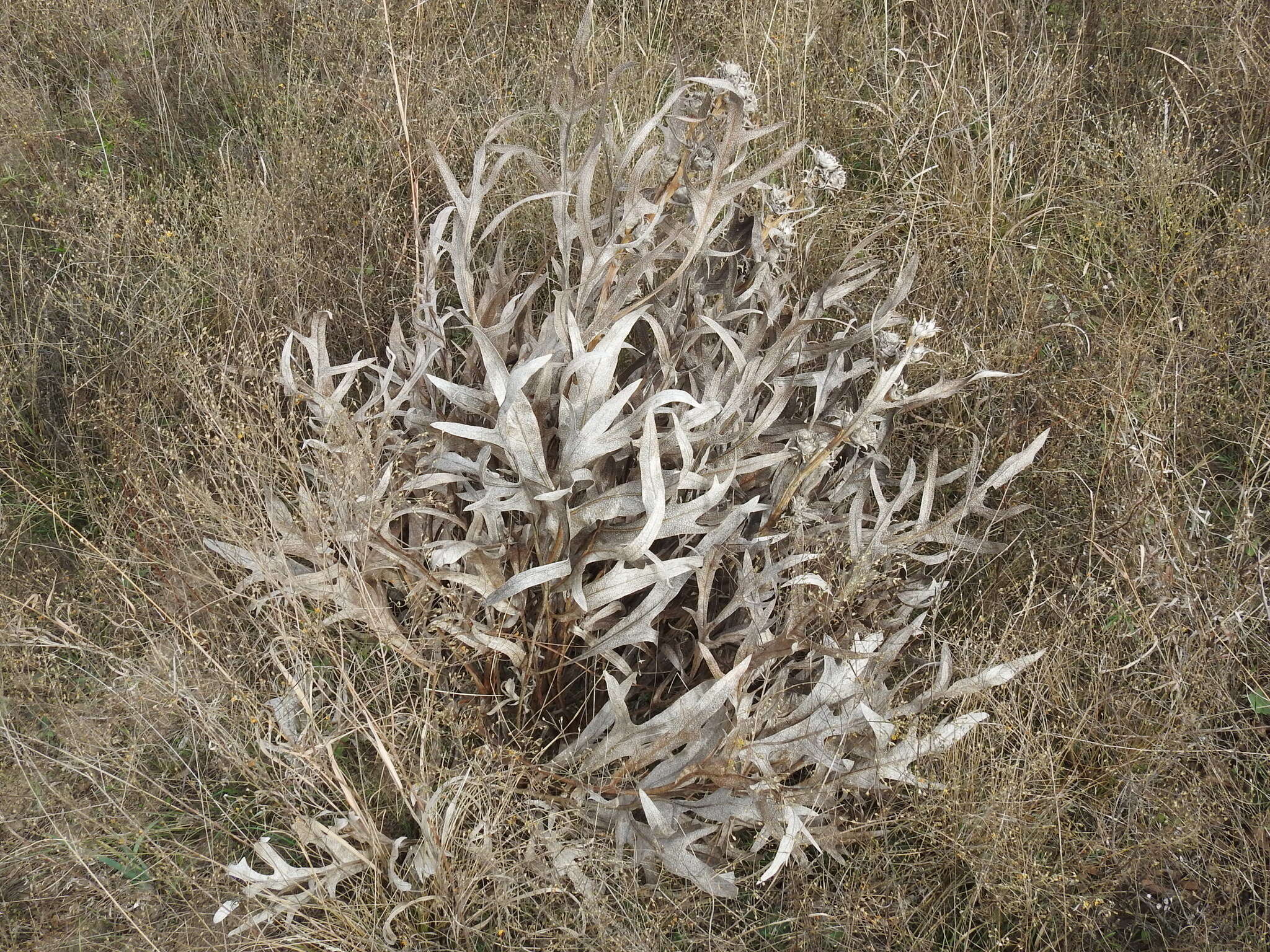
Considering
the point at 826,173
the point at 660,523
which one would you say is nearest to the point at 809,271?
the point at 826,173

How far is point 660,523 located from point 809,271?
111 centimetres

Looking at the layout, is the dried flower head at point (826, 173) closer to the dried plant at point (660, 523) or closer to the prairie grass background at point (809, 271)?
the dried plant at point (660, 523)

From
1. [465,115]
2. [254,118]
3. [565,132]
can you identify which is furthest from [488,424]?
[254,118]

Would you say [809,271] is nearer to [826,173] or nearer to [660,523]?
[826,173]

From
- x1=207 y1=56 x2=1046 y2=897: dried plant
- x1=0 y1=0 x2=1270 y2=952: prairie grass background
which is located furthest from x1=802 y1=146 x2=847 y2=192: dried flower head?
x1=0 y1=0 x2=1270 y2=952: prairie grass background

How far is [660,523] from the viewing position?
1.61 m

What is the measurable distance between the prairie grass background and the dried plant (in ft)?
0.35

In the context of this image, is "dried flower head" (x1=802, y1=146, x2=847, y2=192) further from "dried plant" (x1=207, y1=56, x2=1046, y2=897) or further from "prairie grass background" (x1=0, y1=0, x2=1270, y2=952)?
"prairie grass background" (x1=0, y1=0, x2=1270, y2=952)

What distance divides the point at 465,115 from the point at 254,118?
750 millimetres

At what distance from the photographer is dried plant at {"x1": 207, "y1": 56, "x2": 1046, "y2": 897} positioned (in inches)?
65.1

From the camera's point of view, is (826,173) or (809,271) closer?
(826,173)

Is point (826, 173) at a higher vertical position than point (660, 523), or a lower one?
higher

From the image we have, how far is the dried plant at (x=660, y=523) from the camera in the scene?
1.65 m

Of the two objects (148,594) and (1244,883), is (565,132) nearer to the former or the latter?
(148,594)
